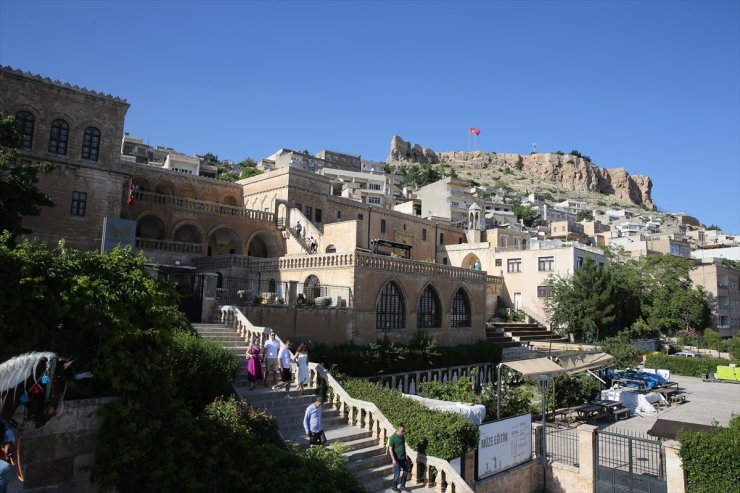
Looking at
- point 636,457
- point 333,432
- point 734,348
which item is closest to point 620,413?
point 636,457

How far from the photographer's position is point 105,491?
24.4 feet

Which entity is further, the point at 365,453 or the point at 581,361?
the point at 581,361

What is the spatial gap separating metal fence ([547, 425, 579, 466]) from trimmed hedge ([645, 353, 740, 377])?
20667mm

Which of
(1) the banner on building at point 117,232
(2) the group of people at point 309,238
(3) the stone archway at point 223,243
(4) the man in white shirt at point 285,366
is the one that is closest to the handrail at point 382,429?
(4) the man in white shirt at point 285,366

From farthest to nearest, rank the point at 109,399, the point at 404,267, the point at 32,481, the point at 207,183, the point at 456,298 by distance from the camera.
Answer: the point at 207,183
the point at 456,298
the point at 404,267
the point at 109,399
the point at 32,481

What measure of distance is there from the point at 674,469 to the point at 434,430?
591cm

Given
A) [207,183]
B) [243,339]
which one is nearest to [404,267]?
[243,339]

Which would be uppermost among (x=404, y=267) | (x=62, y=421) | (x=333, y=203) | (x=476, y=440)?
(x=333, y=203)

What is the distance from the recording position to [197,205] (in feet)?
103

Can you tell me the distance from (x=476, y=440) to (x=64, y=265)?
9462 millimetres

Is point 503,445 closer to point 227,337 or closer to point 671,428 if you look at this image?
point 671,428

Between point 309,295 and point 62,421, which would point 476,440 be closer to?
point 62,421

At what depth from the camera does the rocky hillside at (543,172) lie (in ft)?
486

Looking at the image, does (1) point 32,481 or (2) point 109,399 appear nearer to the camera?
(1) point 32,481
